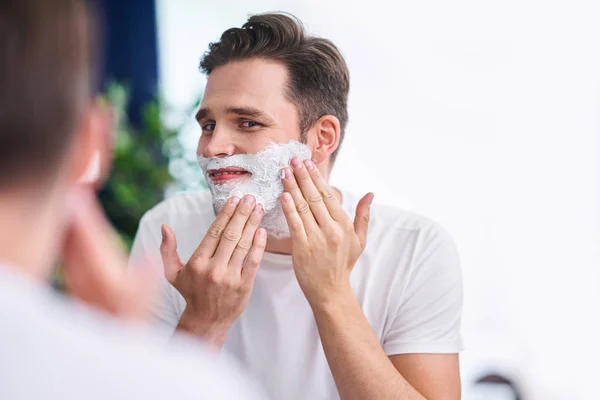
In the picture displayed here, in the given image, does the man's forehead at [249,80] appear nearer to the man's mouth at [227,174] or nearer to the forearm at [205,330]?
the man's mouth at [227,174]

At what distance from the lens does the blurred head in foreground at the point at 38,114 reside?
37 cm

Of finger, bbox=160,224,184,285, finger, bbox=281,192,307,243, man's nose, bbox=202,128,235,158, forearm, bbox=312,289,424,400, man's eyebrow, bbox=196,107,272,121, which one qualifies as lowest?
forearm, bbox=312,289,424,400

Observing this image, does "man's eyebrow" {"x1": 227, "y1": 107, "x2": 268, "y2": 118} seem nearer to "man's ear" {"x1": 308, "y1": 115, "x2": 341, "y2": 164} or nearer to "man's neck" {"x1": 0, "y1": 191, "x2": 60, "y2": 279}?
"man's ear" {"x1": 308, "y1": 115, "x2": 341, "y2": 164}

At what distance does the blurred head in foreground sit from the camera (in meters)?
0.37

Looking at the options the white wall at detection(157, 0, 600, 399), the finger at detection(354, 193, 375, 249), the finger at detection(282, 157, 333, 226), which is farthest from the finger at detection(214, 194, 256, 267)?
the white wall at detection(157, 0, 600, 399)

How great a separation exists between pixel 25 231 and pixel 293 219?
33.4 inches

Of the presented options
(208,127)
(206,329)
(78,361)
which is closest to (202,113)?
(208,127)

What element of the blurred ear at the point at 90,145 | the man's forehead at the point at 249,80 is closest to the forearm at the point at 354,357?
the man's forehead at the point at 249,80

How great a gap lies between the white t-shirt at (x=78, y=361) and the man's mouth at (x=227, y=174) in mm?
960

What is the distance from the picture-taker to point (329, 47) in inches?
59.4

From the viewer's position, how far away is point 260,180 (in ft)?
4.31

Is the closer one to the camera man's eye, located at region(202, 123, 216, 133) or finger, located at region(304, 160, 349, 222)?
finger, located at region(304, 160, 349, 222)

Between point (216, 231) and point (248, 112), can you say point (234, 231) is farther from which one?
point (248, 112)

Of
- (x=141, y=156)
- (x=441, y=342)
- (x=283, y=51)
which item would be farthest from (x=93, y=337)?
(x=141, y=156)
